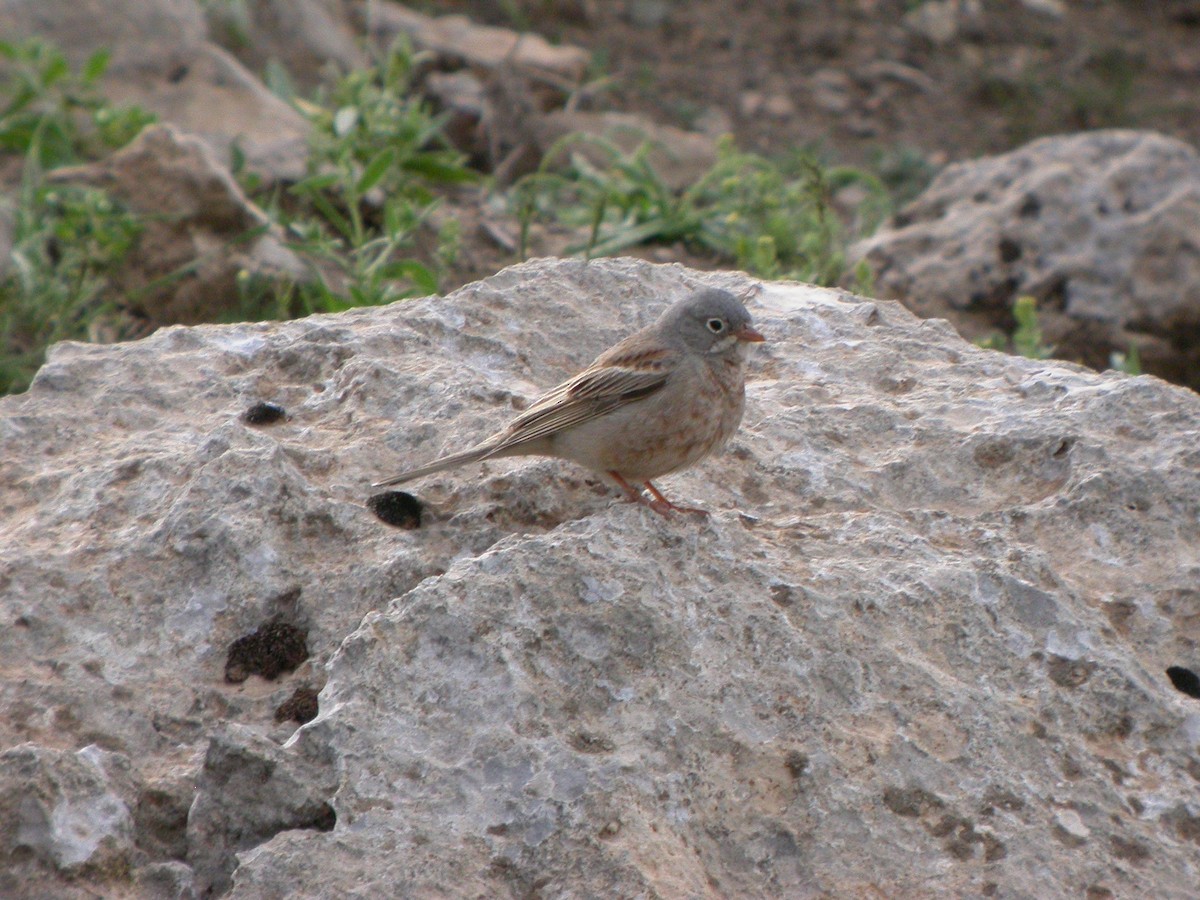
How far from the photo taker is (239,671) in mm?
3674

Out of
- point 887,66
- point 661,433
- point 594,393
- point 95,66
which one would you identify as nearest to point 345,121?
point 95,66

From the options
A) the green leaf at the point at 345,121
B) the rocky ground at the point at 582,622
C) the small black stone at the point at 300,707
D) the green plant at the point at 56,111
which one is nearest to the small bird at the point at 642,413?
the rocky ground at the point at 582,622

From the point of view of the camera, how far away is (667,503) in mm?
4207

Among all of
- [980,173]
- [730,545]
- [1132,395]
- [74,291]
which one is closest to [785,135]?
[980,173]

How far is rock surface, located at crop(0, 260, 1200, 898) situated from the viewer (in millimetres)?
3172

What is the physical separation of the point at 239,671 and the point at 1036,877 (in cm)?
207

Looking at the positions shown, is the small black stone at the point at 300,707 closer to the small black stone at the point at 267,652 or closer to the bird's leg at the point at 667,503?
the small black stone at the point at 267,652

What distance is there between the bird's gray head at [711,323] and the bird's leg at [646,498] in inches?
19.6

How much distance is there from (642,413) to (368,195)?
13.8ft

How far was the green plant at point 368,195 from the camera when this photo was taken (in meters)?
6.76

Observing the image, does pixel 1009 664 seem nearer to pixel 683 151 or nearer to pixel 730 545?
pixel 730 545

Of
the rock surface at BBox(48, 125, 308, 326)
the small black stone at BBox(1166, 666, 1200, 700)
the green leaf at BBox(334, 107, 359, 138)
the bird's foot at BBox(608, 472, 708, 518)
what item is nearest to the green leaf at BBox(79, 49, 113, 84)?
the rock surface at BBox(48, 125, 308, 326)

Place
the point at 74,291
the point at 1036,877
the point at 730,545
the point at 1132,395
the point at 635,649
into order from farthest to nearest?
the point at 74,291 < the point at 1132,395 < the point at 730,545 < the point at 635,649 < the point at 1036,877

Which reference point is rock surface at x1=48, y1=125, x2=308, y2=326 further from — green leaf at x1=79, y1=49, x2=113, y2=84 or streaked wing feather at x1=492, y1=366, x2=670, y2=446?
streaked wing feather at x1=492, y1=366, x2=670, y2=446
